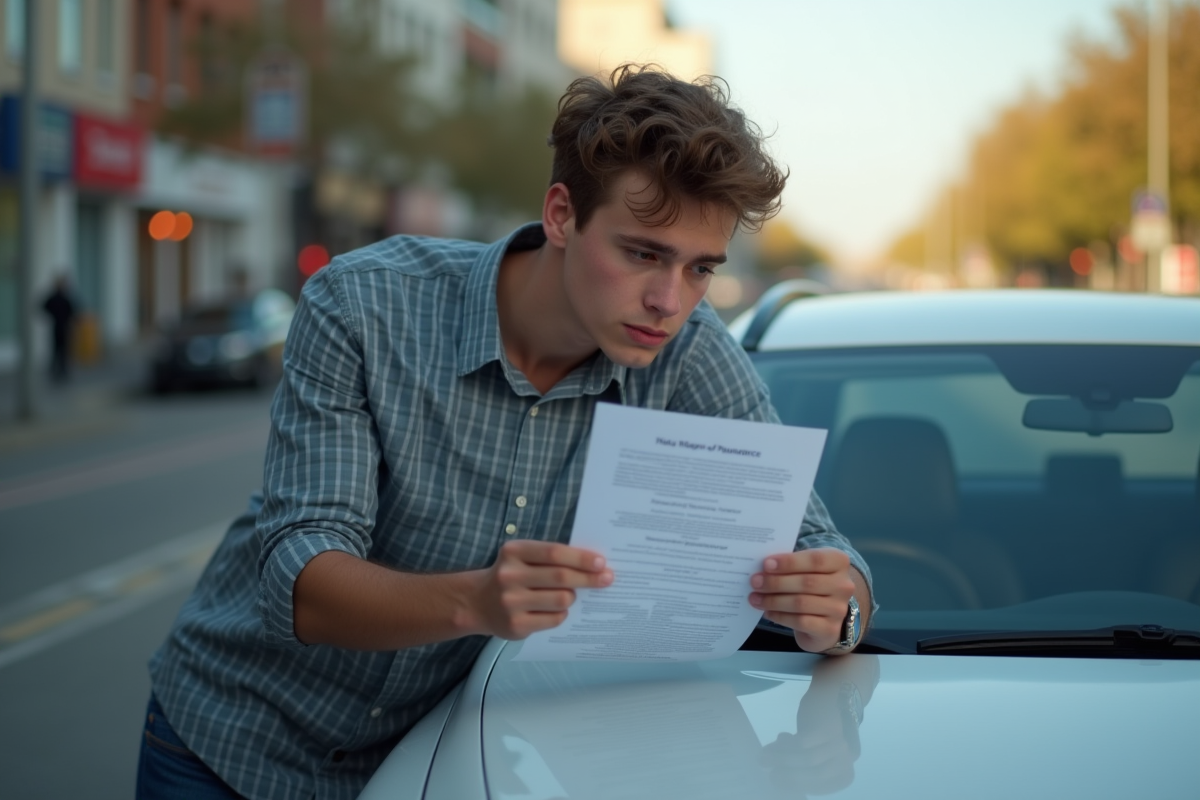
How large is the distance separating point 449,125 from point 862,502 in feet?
106

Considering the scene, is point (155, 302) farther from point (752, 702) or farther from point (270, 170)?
point (752, 702)

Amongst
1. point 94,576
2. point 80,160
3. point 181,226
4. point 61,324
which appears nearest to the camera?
point 94,576

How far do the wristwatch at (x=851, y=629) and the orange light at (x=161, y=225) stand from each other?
95.2ft

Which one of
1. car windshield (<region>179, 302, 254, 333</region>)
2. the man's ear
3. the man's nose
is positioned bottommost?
car windshield (<region>179, 302, 254, 333</region>)

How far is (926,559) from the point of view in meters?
2.71

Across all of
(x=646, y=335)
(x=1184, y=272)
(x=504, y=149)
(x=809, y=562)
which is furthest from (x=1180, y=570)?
(x=504, y=149)

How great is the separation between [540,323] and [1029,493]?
1.31 meters

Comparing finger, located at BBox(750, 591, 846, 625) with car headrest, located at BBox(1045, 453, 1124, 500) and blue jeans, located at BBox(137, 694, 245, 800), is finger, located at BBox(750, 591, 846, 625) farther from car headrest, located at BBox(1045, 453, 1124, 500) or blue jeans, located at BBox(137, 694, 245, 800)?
car headrest, located at BBox(1045, 453, 1124, 500)

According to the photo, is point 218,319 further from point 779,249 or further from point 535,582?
point 779,249

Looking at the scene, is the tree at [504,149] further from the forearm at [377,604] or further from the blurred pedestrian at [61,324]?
the forearm at [377,604]

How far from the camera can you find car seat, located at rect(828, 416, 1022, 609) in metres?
2.59

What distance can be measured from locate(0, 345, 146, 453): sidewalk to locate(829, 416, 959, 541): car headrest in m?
12.6

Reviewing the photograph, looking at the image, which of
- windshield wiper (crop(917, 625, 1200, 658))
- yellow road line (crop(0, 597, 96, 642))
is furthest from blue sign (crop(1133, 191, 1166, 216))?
windshield wiper (crop(917, 625, 1200, 658))

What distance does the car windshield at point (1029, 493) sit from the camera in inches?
96.9
